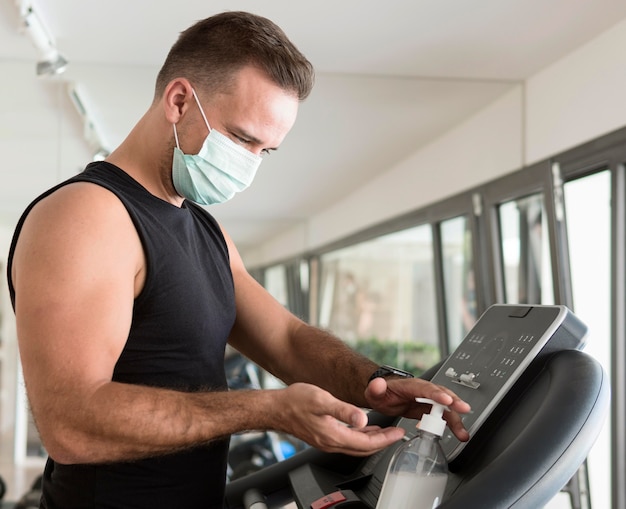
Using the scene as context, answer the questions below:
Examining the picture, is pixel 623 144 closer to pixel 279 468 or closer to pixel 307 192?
pixel 307 192

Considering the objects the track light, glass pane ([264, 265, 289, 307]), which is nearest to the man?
the track light

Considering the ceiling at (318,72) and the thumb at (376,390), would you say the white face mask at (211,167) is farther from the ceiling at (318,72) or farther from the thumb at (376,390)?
the ceiling at (318,72)

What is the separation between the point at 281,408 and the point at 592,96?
2.35 meters

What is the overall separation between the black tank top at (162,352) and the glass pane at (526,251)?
241cm

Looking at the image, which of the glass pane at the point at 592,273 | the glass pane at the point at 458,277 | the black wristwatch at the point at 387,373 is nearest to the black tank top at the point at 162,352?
the black wristwatch at the point at 387,373

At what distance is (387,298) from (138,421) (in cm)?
424

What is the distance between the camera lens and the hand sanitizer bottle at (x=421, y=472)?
3.09ft

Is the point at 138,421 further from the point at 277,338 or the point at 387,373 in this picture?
the point at 277,338

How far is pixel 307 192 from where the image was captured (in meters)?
3.89

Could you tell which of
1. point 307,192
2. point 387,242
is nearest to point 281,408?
point 307,192

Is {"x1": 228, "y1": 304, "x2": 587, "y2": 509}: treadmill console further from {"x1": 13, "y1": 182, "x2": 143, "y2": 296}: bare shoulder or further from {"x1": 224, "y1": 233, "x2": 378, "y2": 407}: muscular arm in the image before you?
{"x1": 13, "y1": 182, "x2": 143, "y2": 296}: bare shoulder

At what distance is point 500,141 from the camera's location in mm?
3645

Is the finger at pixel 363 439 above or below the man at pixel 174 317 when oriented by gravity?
below

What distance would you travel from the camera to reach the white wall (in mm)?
2846
